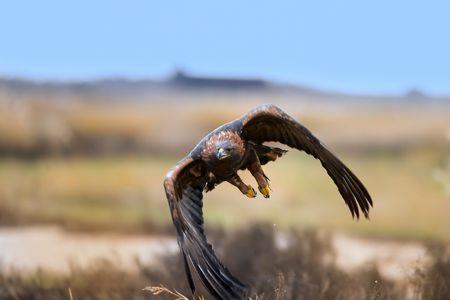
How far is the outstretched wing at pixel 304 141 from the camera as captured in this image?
319 cm

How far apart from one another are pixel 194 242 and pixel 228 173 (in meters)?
0.34

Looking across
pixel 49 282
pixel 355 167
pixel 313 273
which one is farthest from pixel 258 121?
pixel 355 167

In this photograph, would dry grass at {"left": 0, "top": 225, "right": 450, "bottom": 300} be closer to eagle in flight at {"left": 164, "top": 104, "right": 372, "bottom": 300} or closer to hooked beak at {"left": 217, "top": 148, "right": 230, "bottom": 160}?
eagle in flight at {"left": 164, "top": 104, "right": 372, "bottom": 300}

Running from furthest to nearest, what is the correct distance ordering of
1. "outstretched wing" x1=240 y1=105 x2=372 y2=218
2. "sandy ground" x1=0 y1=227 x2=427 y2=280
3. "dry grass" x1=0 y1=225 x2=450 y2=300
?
"sandy ground" x1=0 y1=227 x2=427 y2=280 < "dry grass" x1=0 y1=225 x2=450 y2=300 < "outstretched wing" x1=240 y1=105 x2=372 y2=218

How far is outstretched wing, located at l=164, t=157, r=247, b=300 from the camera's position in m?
3.25

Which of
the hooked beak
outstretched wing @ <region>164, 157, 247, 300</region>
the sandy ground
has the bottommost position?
the sandy ground

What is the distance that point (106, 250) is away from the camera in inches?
275

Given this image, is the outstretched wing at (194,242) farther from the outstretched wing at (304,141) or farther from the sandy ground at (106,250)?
the sandy ground at (106,250)

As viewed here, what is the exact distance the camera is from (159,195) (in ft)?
25.0

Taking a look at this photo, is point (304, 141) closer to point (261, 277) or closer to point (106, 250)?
point (261, 277)

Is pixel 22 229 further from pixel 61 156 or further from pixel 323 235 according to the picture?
A: pixel 323 235

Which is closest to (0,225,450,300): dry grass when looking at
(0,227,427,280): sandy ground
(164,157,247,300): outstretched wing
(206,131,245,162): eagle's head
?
(0,227,427,280): sandy ground

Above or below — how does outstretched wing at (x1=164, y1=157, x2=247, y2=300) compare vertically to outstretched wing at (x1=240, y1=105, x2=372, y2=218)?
below

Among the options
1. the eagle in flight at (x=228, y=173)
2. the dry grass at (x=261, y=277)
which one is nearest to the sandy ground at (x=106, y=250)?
the dry grass at (x=261, y=277)
